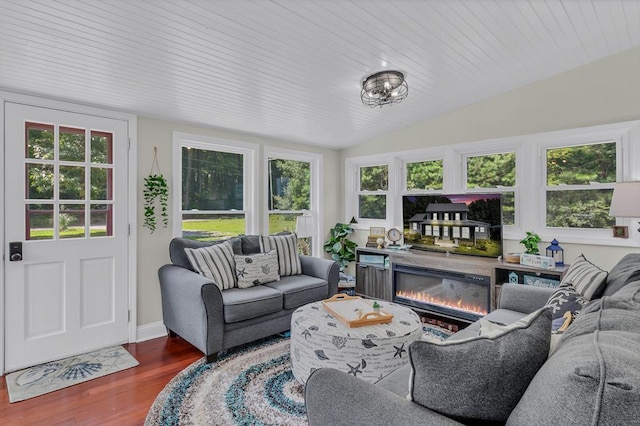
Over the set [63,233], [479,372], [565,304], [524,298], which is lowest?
[524,298]

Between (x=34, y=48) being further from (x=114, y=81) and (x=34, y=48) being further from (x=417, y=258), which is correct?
(x=417, y=258)

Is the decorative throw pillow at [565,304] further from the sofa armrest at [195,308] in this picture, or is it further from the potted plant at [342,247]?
the potted plant at [342,247]

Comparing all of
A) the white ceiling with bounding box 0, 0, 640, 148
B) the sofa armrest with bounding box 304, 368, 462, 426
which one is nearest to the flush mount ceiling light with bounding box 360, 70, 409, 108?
the white ceiling with bounding box 0, 0, 640, 148

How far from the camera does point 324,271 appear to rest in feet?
12.0

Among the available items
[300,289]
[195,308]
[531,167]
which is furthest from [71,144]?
[531,167]

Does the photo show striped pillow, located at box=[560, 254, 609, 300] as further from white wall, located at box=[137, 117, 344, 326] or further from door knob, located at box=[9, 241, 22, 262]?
door knob, located at box=[9, 241, 22, 262]

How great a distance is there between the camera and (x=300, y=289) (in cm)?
328

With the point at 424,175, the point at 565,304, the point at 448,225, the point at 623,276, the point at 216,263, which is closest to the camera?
the point at 623,276

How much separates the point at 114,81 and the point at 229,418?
2467mm

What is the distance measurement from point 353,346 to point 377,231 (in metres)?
2.58

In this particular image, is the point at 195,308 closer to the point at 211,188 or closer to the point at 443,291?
the point at 211,188

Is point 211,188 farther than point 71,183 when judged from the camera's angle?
Yes

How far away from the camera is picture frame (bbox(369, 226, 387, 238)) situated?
447cm

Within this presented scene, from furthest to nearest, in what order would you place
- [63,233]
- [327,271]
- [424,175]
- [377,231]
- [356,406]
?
[377,231]
[424,175]
[327,271]
[63,233]
[356,406]
